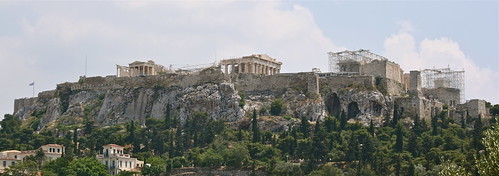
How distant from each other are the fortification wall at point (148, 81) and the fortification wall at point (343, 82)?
43.4 ft

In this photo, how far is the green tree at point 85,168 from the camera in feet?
334

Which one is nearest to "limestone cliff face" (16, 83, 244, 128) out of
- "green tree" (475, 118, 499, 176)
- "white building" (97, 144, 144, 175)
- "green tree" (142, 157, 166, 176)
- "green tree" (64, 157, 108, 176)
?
"white building" (97, 144, 144, 175)

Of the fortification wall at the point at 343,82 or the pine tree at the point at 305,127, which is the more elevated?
the fortification wall at the point at 343,82

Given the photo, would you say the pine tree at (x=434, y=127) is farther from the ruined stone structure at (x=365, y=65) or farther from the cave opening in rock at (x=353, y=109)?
the ruined stone structure at (x=365, y=65)

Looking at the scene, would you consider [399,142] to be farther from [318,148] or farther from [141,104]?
[141,104]

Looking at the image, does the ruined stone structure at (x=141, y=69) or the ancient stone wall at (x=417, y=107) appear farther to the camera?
the ruined stone structure at (x=141, y=69)

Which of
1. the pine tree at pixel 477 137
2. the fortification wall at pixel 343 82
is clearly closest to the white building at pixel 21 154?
the fortification wall at pixel 343 82

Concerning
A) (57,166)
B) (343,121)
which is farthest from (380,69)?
(57,166)

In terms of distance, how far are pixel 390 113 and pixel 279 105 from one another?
44.7 ft

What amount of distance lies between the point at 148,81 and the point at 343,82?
27.6 meters

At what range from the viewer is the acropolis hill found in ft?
397

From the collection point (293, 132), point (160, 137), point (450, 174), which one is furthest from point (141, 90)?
point (450, 174)

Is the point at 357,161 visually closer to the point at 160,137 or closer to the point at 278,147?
the point at 278,147

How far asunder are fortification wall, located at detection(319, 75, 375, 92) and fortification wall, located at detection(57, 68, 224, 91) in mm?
13220
